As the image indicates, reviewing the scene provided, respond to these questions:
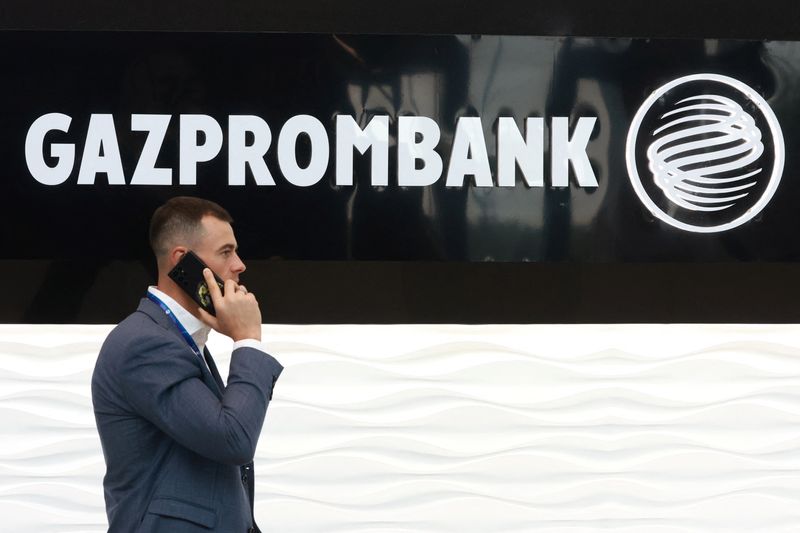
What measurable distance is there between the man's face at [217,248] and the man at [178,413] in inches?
1.6

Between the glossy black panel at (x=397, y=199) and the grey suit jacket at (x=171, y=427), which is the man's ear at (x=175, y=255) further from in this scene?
the glossy black panel at (x=397, y=199)

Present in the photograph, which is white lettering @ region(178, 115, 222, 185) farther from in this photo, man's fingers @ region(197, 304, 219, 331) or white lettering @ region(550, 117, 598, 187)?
man's fingers @ region(197, 304, 219, 331)

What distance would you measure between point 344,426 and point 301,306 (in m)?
0.57

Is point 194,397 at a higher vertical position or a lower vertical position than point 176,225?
lower

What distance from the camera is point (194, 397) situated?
5.99ft

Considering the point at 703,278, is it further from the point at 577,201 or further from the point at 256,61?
the point at 256,61

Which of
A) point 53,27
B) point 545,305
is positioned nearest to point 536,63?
point 545,305

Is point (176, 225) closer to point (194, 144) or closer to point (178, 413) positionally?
point (178, 413)

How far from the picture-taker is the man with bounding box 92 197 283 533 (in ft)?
5.97

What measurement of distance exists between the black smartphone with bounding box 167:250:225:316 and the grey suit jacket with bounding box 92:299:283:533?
95 mm

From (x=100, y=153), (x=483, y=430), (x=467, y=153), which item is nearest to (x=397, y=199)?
(x=467, y=153)

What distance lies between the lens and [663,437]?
3.91 metres

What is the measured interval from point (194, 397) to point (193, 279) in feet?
0.94

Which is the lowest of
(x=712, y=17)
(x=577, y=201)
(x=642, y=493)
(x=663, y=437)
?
(x=642, y=493)
